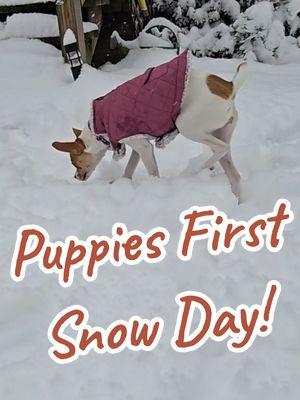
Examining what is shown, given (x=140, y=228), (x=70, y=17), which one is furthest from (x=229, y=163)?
(x=70, y=17)

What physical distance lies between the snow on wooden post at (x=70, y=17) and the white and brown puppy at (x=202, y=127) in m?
2.00

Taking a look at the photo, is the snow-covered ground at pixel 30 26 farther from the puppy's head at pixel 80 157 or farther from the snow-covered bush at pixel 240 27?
the puppy's head at pixel 80 157

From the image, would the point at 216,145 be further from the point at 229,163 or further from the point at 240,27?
the point at 240,27

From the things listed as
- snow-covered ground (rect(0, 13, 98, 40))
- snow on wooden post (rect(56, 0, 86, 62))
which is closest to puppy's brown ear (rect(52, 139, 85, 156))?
snow on wooden post (rect(56, 0, 86, 62))

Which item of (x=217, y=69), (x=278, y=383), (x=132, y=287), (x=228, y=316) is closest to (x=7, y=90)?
Result: (x=217, y=69)

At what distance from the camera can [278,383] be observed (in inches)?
66.5

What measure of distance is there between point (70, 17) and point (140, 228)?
9.64 feet

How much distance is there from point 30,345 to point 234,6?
603 centimetres

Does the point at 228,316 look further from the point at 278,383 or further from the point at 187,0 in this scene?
the point at 187,0

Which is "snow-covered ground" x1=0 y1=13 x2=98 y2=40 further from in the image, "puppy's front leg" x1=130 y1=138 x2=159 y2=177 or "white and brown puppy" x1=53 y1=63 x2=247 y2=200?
"puppy's front leg" x1=130 y1=138 x2=159 y2=177

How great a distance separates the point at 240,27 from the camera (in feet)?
21.8

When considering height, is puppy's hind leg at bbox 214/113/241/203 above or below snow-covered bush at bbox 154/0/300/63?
above

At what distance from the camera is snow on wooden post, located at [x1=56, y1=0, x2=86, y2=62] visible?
15.7ft

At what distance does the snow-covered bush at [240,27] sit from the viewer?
6.61 m
